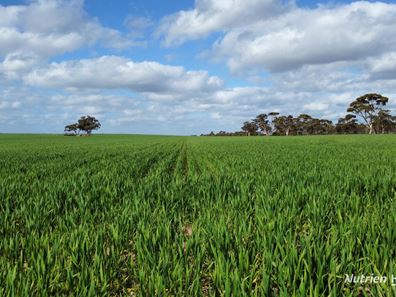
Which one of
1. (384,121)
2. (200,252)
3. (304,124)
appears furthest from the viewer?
(304,124)

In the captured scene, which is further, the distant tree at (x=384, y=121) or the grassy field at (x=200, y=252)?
the distant tree at (x=384, y=121)

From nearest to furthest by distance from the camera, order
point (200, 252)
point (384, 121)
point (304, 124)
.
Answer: point (200, 252)
point (384, 121)
point (304, 124)

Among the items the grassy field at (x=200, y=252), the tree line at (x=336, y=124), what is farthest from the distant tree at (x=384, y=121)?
the grassy field at (x=200, y=252)

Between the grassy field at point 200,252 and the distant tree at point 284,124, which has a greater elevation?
the distant tree at point 284,124

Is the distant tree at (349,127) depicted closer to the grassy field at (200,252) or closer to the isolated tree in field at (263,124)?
the isolated tree in field at (263,124)

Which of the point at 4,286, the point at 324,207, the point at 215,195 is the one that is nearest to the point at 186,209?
the point at 215,195

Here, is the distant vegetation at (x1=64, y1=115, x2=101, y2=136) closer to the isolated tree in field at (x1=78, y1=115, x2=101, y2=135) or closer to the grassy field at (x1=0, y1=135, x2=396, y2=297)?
the isolated tree in field at (x1=78, y1=115, x2=101, y2=135)

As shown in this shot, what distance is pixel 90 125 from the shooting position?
151m

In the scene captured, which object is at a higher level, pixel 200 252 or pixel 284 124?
pixel 284 124

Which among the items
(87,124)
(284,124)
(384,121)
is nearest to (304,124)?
(284,124)

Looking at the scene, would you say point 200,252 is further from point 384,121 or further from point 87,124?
point 87,124

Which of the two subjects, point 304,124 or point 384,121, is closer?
point 384,121

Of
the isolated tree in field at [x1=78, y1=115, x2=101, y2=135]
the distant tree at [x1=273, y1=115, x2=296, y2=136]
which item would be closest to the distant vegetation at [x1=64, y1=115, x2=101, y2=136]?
the isolated tree in field at [x1=78, y1=115, x2=101, y2=135]

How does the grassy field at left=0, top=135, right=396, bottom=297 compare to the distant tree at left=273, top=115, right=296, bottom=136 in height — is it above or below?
below
